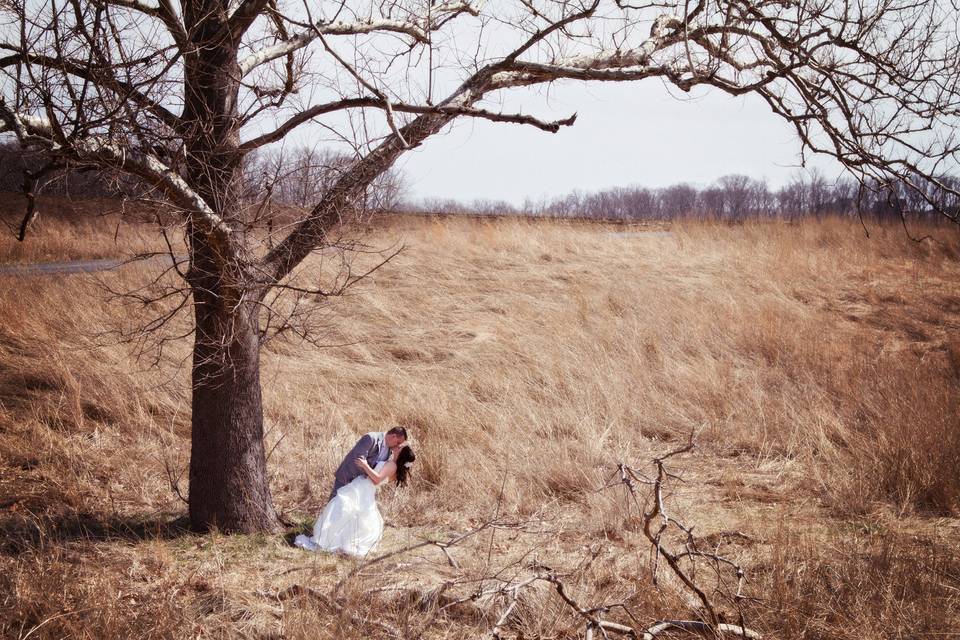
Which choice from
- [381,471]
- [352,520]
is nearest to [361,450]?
[381,471]

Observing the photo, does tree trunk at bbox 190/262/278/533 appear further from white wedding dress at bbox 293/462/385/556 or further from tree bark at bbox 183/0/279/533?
white wedding dress at bbox 293/462/385/556

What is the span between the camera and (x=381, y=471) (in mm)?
4895

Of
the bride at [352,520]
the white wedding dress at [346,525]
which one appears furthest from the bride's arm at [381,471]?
the white wedding dress at [346,525]

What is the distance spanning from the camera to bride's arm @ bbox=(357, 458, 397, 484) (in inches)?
190

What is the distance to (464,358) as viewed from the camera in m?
9.70

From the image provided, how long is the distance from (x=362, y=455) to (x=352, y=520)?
435 millimetres

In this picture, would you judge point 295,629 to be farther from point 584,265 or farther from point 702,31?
point 584,265

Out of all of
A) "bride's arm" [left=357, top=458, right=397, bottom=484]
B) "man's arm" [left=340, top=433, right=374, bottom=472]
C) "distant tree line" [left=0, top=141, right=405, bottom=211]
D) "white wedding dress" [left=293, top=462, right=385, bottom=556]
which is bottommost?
"white wedding dress" [left=293, top=462, right=385, bottom=556]

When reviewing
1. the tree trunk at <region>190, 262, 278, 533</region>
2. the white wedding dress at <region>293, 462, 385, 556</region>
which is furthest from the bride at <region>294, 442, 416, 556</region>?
the tree trunk at <region>190, 262, 278, 533</region>

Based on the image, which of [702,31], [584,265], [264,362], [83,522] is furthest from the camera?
[584,265]

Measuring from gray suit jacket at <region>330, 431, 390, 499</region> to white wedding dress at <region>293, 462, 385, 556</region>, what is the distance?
9cm

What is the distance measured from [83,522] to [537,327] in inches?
274

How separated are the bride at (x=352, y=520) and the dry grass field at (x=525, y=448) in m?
0.15

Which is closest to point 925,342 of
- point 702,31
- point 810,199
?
point 702,31
